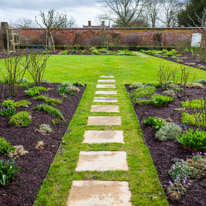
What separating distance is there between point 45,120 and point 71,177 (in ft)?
5.20

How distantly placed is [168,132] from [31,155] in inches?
83.2

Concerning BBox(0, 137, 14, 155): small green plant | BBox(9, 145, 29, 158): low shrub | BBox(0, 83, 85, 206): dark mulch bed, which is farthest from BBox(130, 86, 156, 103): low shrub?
BBox(0, 137, 14, 155): small green plant

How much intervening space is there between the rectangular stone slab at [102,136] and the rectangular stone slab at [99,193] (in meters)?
0.99

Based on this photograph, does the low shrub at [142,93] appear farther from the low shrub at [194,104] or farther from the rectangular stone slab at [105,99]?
the low shrub at [194,104]

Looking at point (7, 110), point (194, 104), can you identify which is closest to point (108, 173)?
point (7, 110)

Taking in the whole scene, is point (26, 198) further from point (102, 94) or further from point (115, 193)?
point (102, 94)

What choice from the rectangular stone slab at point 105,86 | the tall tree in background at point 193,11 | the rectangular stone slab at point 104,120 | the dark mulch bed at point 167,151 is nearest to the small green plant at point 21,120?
the rectangular stone slab at point 104,120

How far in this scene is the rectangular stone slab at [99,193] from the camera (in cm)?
209

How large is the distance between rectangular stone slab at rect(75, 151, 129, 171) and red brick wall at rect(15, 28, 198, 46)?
918 inches

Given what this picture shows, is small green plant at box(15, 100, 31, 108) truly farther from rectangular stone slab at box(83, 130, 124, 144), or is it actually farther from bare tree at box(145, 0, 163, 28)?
bare tree at box(145, 0, 163, 28)

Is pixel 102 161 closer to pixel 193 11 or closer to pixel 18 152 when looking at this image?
pixel 18 152

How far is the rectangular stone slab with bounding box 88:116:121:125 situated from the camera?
13.1 ft

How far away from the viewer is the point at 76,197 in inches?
85.3

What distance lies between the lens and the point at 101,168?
2631mm
